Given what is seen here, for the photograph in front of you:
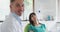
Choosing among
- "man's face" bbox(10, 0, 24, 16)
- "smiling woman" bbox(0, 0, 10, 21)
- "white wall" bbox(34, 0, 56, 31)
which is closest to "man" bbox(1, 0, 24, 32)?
"man's face" bbox(10, 0, 24, 16)

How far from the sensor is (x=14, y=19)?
0.85 metres

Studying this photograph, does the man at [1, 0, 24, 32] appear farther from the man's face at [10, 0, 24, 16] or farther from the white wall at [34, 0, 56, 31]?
the white wall at [34, 0, 56, 31]

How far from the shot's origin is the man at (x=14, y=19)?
2.63 ft

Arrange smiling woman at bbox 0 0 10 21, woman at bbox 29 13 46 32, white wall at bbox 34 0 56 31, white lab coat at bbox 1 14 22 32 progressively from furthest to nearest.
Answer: white wall at bbox 34 0 56 31
woman at bbox 29 13 46 32
smiling woman at bbox 0 0 10 21
white lab coat at bbox 1 14 22 32

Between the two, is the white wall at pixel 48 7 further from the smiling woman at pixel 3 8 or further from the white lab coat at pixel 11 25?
the white lab coat at pixel 11 25

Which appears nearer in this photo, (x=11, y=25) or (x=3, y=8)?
(x=11, y=25)

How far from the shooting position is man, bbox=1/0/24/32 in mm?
801

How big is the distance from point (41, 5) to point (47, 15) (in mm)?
408

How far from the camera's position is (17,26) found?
831 mm

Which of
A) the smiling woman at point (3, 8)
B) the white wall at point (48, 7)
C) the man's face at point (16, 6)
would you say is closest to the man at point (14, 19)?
the man's face at point (16, 6)

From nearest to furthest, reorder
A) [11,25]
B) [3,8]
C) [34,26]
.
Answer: [11,25]
[3,8]
[34,26]

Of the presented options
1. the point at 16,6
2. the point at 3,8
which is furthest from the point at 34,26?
the point at 16,6

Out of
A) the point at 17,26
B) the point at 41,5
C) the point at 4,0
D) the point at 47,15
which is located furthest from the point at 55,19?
the point at 17,26

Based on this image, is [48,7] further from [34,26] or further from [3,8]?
[3,8]
